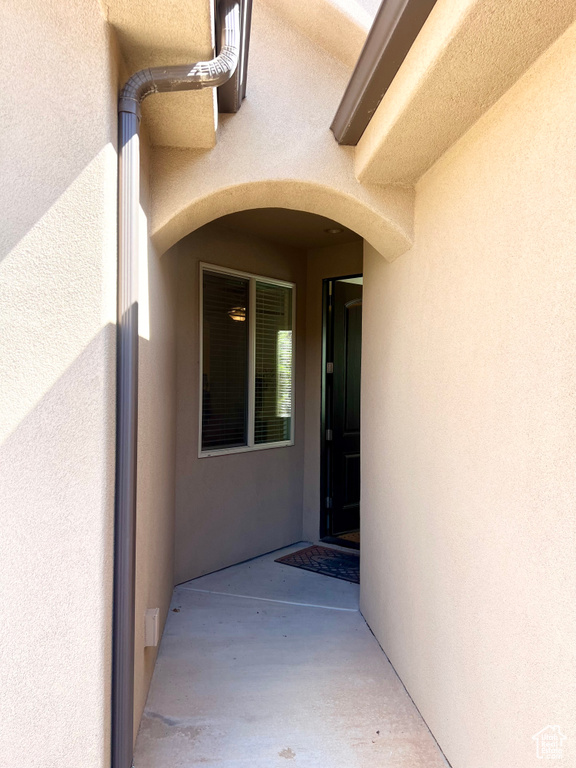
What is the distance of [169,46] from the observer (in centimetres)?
173

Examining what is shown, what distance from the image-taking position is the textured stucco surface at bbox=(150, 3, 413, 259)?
2.37 metres

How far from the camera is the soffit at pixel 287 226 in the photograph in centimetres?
391

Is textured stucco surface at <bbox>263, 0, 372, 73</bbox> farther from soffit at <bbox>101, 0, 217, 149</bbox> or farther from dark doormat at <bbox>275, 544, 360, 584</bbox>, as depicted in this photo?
dark doormat at <bbox>275, 544, 360, 584</bbox>

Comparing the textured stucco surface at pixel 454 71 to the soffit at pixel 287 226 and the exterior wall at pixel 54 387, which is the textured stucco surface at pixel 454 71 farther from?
the soffit at pixel 287 226

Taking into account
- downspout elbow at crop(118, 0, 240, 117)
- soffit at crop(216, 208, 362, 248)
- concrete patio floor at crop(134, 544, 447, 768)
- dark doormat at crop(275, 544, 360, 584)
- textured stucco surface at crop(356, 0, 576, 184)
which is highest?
soffit at crop(216, 208, 362, 248)

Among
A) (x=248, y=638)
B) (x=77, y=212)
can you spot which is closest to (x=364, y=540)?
(x=248, y=638)

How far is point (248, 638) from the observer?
3.02 metres

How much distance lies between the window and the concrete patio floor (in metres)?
1.27

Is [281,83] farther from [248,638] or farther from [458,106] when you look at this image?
[248,638]

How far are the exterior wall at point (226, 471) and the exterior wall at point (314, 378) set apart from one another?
0.06m

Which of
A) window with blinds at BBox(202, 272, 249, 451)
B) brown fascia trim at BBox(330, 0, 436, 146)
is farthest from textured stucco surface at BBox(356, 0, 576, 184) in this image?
window with blinds at BBox(202, 272, 249, 451)

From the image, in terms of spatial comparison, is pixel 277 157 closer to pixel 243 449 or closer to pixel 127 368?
pixel 127 368

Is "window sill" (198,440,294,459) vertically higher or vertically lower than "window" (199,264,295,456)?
lower

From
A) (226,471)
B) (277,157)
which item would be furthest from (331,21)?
(226,471)
